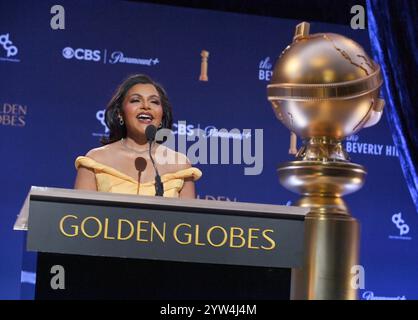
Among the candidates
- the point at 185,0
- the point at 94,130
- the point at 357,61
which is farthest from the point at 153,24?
the point at 357,61

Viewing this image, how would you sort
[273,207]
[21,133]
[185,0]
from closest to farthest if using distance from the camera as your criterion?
[273,207]
[21,133]
[185,0]

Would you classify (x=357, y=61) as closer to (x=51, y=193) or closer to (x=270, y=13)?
(x=51, y=193)

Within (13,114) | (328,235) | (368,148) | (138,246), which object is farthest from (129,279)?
(368,148)

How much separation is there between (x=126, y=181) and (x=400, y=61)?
3.25m

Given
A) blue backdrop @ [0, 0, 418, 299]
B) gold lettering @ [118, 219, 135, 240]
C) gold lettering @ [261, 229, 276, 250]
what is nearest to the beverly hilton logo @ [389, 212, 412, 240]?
blue backdrop @ [0, 0, 418, 299]

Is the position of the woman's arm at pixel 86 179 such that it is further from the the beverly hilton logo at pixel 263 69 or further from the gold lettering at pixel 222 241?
the the beverly hilton logo at pixel 263 69

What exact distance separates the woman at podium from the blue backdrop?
1.93 meters

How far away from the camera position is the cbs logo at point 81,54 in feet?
17.8

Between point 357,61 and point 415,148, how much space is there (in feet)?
14.9

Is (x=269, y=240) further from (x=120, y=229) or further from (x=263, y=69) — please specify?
(x=263, y=69)

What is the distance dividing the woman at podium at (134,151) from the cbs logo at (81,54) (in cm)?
207

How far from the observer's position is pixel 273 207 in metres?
1.40

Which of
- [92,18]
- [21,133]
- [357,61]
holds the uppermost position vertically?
[92,18]

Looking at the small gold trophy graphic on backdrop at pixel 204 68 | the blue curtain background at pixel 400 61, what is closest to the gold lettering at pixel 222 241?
the small gold trophy graphic on backdrop at pixel 204 68
